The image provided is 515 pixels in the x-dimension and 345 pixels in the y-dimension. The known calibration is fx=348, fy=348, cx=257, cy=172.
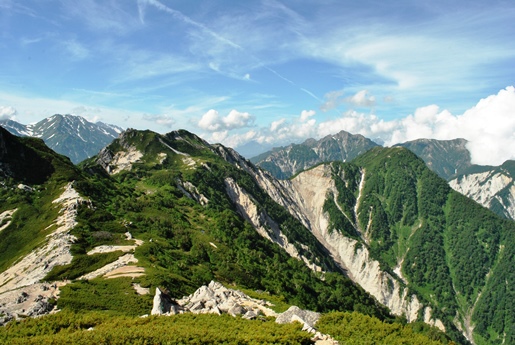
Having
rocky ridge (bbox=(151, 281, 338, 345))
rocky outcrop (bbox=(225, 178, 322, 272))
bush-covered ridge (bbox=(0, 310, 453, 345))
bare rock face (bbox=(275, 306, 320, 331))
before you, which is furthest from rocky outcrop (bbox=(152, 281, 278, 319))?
rocky outcrop (bbox=(225, 178, 322, 272))

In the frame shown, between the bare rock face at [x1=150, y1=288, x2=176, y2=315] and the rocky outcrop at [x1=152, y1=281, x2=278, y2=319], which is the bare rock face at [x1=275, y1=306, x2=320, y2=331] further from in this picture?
the bare rock face at [x1=150, y1=288, x2=176, y2=315]

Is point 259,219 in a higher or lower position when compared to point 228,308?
higher

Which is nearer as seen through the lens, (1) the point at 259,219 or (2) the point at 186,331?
(2) the point at 186,331

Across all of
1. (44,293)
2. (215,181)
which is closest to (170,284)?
(44,293)

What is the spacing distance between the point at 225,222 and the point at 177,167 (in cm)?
7963

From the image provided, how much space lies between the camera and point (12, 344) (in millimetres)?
24594

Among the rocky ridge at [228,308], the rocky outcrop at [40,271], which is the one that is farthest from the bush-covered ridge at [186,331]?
the rocky outcrop at [40,271]

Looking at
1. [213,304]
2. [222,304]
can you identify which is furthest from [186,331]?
[222,304]

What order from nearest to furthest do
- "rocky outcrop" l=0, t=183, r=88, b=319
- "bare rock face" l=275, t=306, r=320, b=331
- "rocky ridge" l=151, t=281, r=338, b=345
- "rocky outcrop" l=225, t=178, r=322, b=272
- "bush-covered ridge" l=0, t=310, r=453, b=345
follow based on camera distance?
"bush-covered ridge" l=0, t=310, r=453, b=345 < "bare rock face" l=275, t=306, r=320, b=331 < "rocky ridge" l=151, t=281, r=338, b=345 < "rocky outcrop" l=0, t=183, r=88, b=319 < "rocky outcrop" l=225, t=178, r=322, b=272

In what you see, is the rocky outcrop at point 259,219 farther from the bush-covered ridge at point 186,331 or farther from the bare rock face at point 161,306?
the bush-covered ridge at point 186,331

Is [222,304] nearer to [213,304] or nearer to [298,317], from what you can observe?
[213,304]

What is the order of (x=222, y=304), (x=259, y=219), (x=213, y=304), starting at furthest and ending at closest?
(x=259, y=219) → (x=222, y=304) → (x=213, y=304)

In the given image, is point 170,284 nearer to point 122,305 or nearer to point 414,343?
point 122,305

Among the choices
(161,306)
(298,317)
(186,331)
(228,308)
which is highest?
(161,306)
